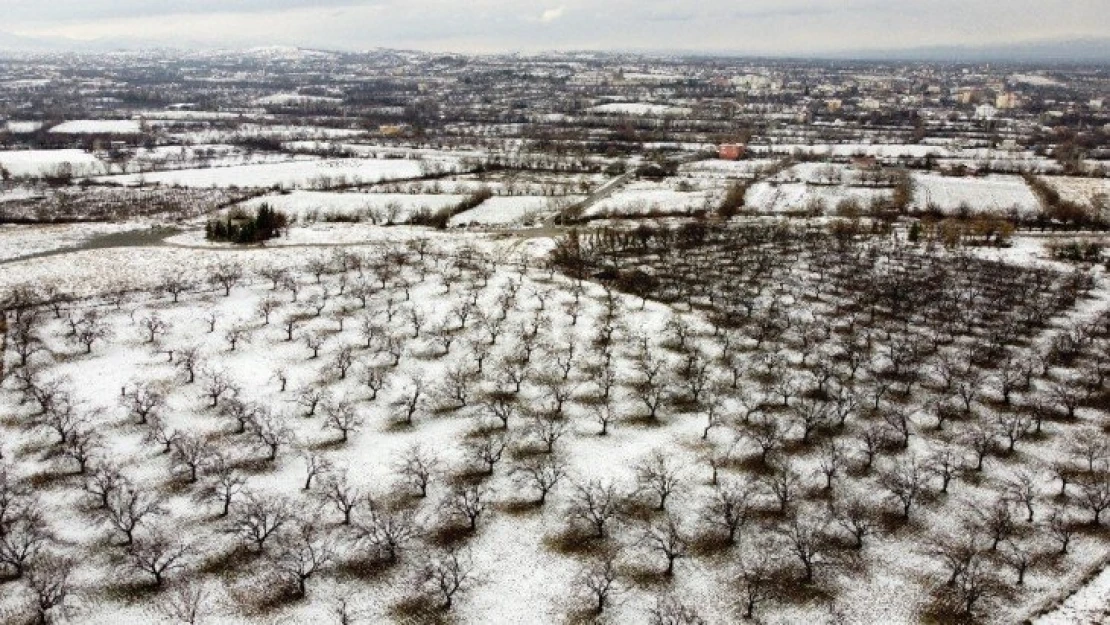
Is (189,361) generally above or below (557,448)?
above

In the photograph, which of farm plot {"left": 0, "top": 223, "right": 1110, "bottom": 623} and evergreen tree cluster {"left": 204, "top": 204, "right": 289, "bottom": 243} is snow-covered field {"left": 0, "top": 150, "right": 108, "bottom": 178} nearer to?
Result: evergreen tree cluster {"left": 204, "top": 204, "right": 289, "bottom": 243}

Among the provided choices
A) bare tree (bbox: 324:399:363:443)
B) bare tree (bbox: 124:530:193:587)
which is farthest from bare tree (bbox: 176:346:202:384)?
bare tree (bbox: 124:530:193:587)

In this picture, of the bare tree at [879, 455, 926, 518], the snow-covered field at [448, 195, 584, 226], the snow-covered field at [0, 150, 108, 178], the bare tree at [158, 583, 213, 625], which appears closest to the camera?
the bare tree at [158, 583, 213, 625]

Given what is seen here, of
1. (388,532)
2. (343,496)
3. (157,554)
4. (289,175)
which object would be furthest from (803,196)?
(157,554)

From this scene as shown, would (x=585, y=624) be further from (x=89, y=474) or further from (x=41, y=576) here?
(x=89, y=474)

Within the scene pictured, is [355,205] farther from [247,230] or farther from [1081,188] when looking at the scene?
[1081,188]

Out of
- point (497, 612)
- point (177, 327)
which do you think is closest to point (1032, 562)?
point (497, 612)

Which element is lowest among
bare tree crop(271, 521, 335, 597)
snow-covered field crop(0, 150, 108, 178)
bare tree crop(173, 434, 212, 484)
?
bare tree crop(271, 521, 335, 597)

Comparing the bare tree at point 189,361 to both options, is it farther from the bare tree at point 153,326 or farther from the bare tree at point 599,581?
the bare tree at point 599,581

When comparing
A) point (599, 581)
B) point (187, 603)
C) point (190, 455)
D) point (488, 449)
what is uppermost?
point (488, 449)
